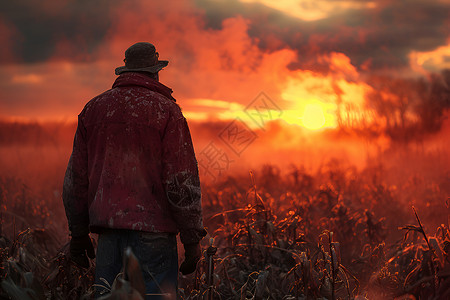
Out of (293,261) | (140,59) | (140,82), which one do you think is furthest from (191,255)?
(293,261)

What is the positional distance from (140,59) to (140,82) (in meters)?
0.20

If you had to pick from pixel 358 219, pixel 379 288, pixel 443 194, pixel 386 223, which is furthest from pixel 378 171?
pixel 379 288

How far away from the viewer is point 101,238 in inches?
116

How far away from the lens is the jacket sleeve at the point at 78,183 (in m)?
3.10

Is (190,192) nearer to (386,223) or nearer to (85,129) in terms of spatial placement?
(85,129)

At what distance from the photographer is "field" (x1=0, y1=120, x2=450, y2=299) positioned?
3.40m

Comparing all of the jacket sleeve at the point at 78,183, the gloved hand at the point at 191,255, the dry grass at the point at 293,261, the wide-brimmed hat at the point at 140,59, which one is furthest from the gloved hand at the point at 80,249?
the wide-brimmed hat at the point at 140,59

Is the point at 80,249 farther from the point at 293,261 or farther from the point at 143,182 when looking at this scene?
the point at 293,261

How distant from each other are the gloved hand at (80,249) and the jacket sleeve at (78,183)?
0.52ft

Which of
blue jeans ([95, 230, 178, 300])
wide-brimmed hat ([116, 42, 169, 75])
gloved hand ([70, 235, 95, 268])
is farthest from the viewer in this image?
gloved hand ([70, 235, 95, 268])

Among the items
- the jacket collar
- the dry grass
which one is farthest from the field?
the jacket collar

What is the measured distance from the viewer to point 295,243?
4.31 m

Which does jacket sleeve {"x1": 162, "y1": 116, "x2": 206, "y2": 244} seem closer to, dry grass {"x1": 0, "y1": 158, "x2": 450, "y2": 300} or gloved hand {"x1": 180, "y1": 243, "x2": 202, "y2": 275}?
gloved hand {"x1": 180, "y1": 243, "x2": 202, "y2": 275}

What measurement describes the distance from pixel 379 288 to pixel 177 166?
2.30 metres
